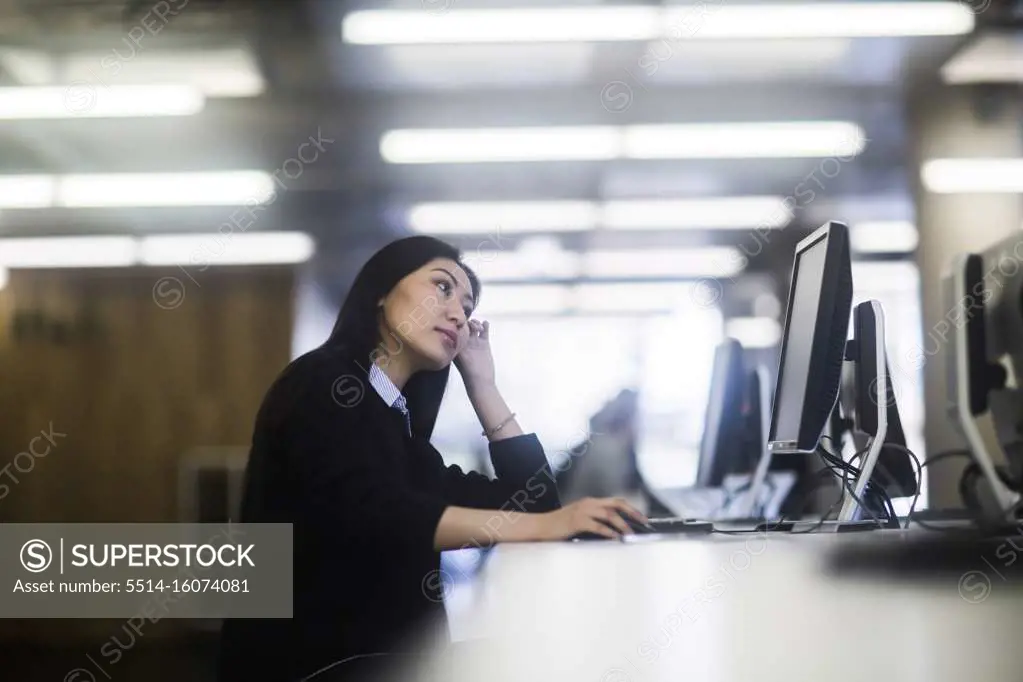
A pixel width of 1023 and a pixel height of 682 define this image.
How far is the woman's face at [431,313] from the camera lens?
1869mm

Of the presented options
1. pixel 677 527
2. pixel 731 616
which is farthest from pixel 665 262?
pixel 731 616

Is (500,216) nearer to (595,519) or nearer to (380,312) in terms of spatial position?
(380,312)

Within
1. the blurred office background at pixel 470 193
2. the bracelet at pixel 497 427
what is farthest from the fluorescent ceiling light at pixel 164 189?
the bracelet at pixel 497 427

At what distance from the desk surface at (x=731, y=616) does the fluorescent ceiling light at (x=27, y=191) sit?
1.23 meters

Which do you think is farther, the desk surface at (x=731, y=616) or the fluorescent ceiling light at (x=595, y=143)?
the fluorescent ceiling light at (x=595, y=143)

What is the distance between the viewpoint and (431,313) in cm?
190

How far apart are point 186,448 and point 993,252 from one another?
1.69m

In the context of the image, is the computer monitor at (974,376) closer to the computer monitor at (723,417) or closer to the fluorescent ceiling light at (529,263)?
the computer monitor at (723,417)

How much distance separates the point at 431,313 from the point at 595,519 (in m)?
0.55

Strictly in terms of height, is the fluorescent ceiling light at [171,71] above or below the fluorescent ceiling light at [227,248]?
above

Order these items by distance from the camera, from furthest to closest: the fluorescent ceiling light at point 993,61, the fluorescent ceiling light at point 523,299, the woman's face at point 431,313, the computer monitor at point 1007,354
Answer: the fluorescent ceiling light at point 993,61 → the fluorescent ceiling light at point 523,299 → the woman's face at point 431,313 → the computer monitor at point 1007,354

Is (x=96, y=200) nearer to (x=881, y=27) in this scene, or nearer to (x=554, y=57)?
(x=554, y=57)

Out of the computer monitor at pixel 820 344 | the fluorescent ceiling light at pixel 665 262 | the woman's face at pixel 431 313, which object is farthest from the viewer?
the fluorescent ceiling light at pixel 665 262

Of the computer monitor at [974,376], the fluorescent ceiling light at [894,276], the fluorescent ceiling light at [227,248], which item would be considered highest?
the fluorescent ceiling light at [227,248]
